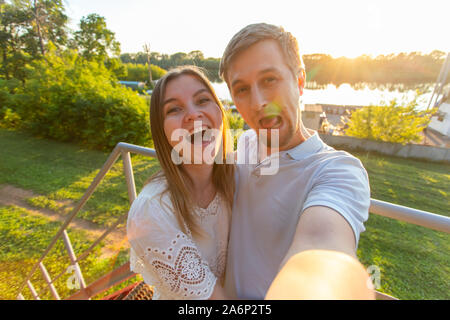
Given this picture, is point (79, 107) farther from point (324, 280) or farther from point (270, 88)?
point (324, 280)

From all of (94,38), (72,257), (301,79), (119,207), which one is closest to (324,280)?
(301,79)

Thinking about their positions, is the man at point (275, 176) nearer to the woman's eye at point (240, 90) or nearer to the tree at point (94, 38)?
the woman's eye at point (240, 90)

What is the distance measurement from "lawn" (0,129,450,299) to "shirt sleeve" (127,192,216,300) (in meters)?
3.01

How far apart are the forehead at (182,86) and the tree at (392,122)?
12315mm

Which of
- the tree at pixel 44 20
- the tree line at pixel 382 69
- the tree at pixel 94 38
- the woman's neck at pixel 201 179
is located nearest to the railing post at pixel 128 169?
the woman's neck at pixel 201 179

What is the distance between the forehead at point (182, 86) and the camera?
1.21 metres

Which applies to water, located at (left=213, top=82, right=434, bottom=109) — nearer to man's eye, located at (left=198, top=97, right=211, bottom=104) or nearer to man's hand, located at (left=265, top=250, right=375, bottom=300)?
man's eye, located at (left=198, top=97, right=211, bottom=104)

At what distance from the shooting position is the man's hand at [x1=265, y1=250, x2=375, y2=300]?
1.96 ft

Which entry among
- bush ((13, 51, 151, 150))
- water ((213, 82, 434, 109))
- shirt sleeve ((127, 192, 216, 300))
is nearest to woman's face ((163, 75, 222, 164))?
shirt sleeve ((127, 192, 216, 300))

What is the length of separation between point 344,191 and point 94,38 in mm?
31448

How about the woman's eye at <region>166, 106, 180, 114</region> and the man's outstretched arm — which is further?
the woman's eye at <region>166, 106, 180, 114</region>

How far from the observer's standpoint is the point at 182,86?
1219 mm
